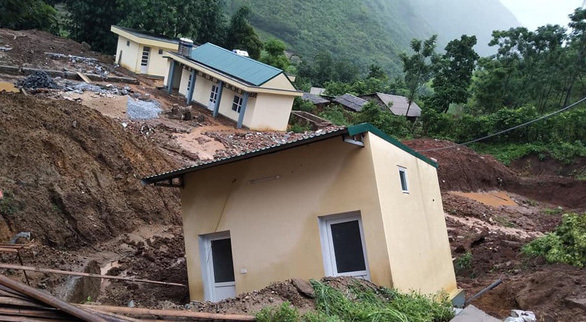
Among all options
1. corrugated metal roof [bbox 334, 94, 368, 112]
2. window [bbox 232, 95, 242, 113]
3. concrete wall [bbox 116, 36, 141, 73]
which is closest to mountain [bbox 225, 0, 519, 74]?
corrugated metal roof [bbox 334, 94, 368, 112]

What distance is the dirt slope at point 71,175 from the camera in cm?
1255

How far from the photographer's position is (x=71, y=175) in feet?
47.0

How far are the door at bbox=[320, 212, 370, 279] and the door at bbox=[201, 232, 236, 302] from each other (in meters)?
1.97

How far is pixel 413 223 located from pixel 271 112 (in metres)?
21.5

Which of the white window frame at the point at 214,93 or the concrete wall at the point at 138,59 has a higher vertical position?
the concrete wall at the point at 138,59

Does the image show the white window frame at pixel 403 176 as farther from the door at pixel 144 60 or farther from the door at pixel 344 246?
the door at pixel 144 60

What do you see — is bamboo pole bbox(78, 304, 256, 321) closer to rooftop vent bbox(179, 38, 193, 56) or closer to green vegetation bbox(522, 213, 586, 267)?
green vegetation bbox(522, 213, 586, 267)

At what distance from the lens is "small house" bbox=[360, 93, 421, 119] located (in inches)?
1834

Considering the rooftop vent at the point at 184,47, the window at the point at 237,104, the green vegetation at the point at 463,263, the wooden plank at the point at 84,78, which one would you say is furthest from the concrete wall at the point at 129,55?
the green vegetation at the point at 463,263

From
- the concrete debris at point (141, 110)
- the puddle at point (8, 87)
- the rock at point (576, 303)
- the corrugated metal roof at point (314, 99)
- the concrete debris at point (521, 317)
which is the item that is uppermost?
the corrugated metal roof at point (314, 99)

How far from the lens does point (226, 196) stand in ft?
30.6

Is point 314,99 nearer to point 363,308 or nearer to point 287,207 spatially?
point 287,207

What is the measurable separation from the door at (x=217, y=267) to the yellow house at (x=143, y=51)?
93.3 feet

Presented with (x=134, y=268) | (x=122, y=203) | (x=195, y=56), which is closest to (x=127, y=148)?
(x=122, y=203)
